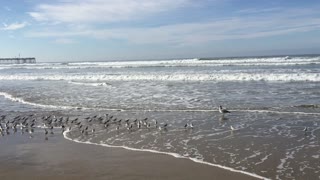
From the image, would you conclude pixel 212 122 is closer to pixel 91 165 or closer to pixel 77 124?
pixel 77 124

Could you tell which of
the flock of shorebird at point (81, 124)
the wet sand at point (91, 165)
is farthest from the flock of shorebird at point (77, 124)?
the wet sand at point (91, 165)

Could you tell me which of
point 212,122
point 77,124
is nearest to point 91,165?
Answer: point 77,124

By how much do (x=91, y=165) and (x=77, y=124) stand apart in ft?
19.2

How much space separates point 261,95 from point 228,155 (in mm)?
12383

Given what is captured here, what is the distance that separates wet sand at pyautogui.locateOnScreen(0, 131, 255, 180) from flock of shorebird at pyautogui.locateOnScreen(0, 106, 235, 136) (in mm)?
2444

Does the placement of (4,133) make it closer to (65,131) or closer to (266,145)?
(65,131)

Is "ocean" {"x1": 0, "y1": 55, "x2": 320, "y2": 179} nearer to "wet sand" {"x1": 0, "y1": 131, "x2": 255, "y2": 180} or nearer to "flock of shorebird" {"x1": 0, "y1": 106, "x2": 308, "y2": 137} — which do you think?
"flock of shorebird" {"x1": 0, "y1": 106, "x2": 308, "y2": 137}

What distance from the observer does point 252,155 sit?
10.2 meters

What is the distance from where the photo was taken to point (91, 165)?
962 cm

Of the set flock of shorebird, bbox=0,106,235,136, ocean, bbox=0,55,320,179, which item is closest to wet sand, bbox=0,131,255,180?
ocean, bbox=0,55,320,179

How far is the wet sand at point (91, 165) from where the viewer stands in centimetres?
876

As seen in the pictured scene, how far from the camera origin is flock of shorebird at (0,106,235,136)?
14.4 metres

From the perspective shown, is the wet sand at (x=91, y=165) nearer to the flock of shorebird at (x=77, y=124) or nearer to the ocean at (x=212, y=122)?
the ocean at (x=212, y=122)

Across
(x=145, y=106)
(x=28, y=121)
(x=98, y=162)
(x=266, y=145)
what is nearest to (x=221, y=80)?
(x=145, y=106)
